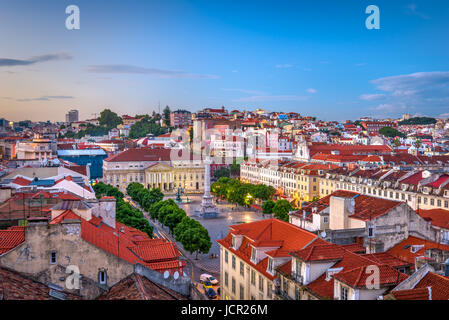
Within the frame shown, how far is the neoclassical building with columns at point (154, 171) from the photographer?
272 feet

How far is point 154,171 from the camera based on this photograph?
8319 cm

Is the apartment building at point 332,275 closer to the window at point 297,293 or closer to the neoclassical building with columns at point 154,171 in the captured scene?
the window at point 297,293

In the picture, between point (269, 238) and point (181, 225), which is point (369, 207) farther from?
point (181, 225)

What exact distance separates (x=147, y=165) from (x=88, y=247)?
74045 mm

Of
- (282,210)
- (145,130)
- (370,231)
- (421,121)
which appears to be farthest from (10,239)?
(421,121)

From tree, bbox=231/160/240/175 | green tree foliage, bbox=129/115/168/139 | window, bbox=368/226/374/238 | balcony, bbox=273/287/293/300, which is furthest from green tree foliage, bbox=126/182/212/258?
green tree foliage, bbox=129/115/168/139

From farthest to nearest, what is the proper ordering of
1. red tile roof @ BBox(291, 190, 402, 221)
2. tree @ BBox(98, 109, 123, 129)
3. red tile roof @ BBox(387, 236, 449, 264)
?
tree @ BBox(98, 109, 123, 129), red tile roof @ BBox(291, 190, 402, 221), red tile roof @ BBox(387, 236, 449, 264)

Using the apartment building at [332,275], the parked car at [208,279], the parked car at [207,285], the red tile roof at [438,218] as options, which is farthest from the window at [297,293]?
the red tile roof at [438,218]

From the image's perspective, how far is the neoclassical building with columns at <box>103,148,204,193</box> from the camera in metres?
82.8

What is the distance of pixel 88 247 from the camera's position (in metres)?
12.2

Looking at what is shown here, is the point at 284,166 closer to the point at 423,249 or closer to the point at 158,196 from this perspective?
the point at 158,196

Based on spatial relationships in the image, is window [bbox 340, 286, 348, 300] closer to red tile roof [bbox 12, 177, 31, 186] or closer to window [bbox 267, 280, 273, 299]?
window [bbox 267, 280, 273, 299]

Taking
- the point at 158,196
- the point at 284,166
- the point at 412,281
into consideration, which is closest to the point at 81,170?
the point at 158,196
